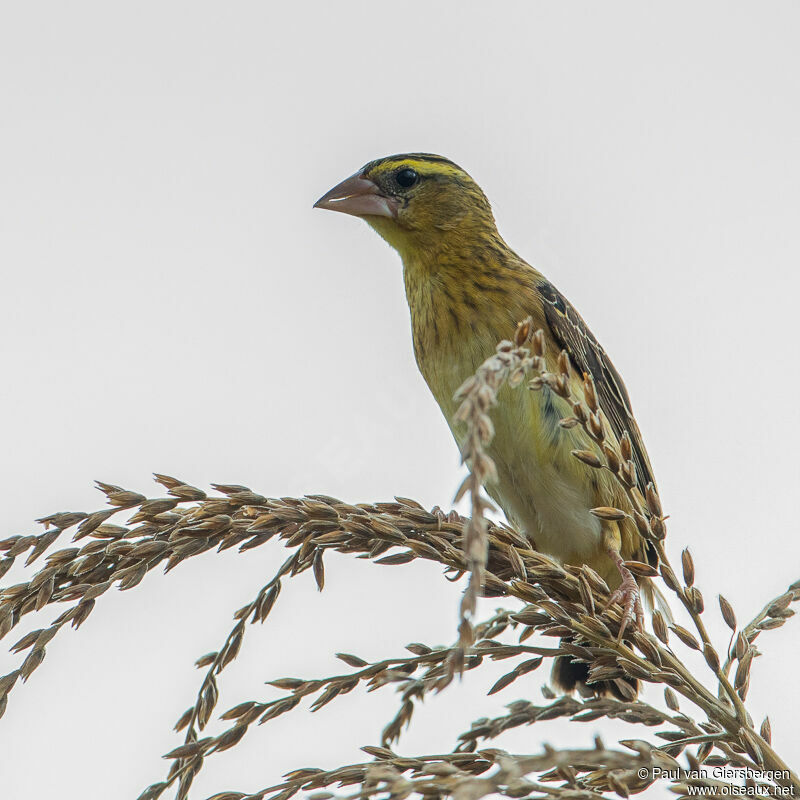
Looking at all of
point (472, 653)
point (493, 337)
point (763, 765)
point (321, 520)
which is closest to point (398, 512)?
point (321, 520)

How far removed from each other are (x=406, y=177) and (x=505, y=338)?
2.81ft

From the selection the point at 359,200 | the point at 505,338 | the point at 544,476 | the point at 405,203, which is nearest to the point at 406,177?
the point at 405,203

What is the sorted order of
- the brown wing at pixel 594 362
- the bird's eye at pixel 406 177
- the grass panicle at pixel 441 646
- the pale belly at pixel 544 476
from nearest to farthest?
the grass panicle at pixel 441 646, the pale belly at pixel 544 476, the brown wing at pixel 594 362, the bird's eye at pixel 406 177

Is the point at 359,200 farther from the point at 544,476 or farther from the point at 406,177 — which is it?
the point at 544,476

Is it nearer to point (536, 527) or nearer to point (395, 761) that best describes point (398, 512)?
point (395, 761)

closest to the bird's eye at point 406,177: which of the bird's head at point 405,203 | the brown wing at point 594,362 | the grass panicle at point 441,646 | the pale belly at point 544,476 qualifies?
the bird's head at point 405,203

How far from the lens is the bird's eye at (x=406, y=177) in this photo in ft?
11.5

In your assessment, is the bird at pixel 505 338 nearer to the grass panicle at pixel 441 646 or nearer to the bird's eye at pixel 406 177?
the bird's eye at pixel 406 177

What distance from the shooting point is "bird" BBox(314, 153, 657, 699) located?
2871 millimetres

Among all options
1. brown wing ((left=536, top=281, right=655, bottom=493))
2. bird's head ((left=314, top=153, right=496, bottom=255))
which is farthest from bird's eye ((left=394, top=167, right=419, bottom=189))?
brown wing ((left=536, top=281, right=655, bottom=493))

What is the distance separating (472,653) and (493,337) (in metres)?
1.78

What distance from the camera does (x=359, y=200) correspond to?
11.2 ft

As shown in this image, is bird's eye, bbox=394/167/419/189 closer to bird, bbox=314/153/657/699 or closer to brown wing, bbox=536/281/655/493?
bird, bbox=314/153/657/699

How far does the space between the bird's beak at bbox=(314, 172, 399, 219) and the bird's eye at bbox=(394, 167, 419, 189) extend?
0.08 meters
